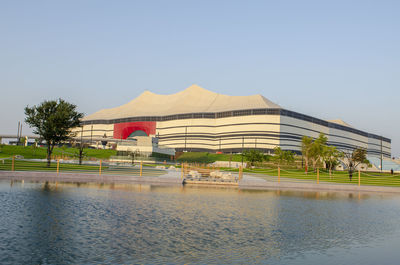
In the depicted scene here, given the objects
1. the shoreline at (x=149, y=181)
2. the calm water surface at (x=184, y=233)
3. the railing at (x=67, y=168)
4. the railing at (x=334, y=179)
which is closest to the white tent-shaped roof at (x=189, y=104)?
the railing at (x=334, y=179)

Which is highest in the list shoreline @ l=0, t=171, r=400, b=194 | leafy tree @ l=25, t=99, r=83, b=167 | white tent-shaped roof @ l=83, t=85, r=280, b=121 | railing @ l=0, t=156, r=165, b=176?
white tent-shaped roof @ l=83, t=85, r=280, b=121

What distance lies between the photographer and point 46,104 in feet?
138

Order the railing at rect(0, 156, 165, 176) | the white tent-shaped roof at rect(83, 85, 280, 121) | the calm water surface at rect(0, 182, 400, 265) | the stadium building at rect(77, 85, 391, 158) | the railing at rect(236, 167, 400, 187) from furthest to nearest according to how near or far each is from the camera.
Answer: the white tent-shaped roof at rect(83, 85, 280, 121) < the stadium building at rect(77, 85, 391, 158) < the railing at rect(236, 167, 400, 187) < the railing at rect(0, 156, 165, 176) < the calm water surface at rect(0, 182, 400, 265)

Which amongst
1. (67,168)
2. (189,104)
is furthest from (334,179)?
(189,104)

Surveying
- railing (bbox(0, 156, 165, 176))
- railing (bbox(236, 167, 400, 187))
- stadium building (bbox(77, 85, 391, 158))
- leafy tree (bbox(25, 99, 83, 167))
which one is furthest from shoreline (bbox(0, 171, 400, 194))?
stadium building (bbox(77, 85, 391, 158))

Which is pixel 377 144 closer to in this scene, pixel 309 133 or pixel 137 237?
pixel 309 133

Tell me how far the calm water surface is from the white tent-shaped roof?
13070 centimetres

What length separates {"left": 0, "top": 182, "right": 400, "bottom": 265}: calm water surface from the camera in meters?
8.66

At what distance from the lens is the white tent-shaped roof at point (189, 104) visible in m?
157

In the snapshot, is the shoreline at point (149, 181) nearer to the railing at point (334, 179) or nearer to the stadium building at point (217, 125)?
the railing at point (334, 179)

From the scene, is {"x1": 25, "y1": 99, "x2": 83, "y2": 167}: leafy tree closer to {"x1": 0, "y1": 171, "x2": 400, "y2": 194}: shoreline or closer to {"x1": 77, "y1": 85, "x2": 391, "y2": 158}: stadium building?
{"x1": 0, "y1": 171, "x2": 400, "y2": 194}: shoreline

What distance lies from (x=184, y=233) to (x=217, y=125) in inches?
5588

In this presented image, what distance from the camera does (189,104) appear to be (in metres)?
178

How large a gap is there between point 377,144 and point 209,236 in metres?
210
